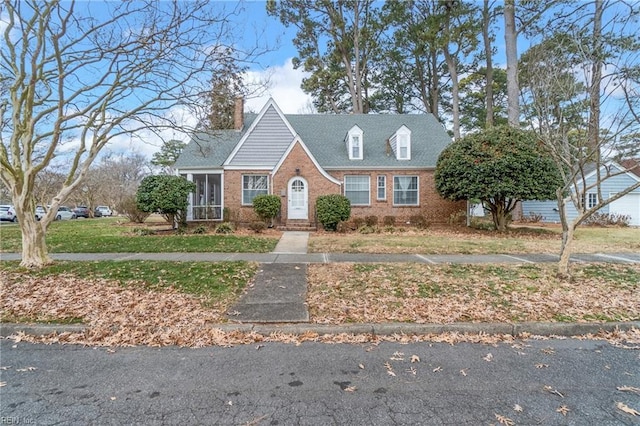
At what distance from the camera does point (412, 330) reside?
4.41 meters

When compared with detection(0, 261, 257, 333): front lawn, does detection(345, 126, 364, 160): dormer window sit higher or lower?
higher

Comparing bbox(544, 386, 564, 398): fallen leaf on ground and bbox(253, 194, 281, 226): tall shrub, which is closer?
bbox(544, 386, 564, 398): fallen leaf on ground

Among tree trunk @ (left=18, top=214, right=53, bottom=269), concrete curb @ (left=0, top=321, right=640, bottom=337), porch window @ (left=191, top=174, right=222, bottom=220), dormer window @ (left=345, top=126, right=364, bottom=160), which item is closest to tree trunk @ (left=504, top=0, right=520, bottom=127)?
dormer window @ (left=345, top=126, right=364, bottom=160)

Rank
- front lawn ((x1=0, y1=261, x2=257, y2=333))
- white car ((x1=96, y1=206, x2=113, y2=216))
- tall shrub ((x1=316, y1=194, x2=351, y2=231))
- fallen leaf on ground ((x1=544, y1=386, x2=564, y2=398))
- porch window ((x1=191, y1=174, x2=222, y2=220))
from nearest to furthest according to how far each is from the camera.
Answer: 1. fallen leaf on ground ((x1=544, y1=386, x2=564, y2=398))
2. front lawn ((x1=0, y1=261, x2=257, y2=333))
3. tall shrub ((x1=316, y1=194, x2=351, y2=231))
4. porch window ((x1=191, y1=174, x2=222, y2=220))
5. white car ((x1=96, y1=206, x2=113, y2=216))

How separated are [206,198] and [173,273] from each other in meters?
12.0

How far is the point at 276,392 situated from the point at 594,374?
320cm

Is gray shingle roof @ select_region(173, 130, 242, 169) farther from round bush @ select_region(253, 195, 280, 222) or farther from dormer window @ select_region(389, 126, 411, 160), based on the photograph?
dormer window @ select_region(389, 126, 411, 160)

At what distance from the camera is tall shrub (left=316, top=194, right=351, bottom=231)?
15.1 m

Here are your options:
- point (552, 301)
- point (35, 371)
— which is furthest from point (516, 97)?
point (35, 371)

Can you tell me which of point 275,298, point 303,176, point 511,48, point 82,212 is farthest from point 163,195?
point 82,212

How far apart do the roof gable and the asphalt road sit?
46.6 feet

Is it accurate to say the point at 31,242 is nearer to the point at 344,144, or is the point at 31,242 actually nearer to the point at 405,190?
the point at 344,144

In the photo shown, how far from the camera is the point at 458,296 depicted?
5.58 m

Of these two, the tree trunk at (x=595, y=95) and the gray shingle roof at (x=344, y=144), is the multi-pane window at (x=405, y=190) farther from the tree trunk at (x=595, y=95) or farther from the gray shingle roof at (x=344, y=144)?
the tree trunk at (x=595, y=95)
